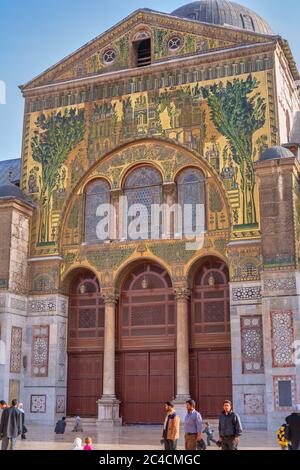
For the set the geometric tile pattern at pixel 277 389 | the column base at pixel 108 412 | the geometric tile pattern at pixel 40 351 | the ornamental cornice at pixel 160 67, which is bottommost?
the column base at pixel 108 412

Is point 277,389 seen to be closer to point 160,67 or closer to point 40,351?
point 40,351

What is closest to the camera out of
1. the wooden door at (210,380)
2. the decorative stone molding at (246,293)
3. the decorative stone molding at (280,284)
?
the decorative stone molding at (280,284)

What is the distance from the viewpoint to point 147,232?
23.0 m

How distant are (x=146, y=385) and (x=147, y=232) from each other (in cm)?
528

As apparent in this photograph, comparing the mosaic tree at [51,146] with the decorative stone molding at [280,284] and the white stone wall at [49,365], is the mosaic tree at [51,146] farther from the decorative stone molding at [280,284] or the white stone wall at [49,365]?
the decorative stone molding at [280,284]

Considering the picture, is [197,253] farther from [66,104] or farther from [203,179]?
[66,104]

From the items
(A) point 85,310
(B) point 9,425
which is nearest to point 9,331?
(A) point 85,310

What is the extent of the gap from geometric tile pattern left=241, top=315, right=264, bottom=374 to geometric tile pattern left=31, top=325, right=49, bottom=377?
711 centimetres

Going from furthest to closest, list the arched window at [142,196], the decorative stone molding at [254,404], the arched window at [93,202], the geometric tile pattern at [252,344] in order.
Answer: the arched window at [93,202] → the arched window at [142,196] → the geometric tile pattern at [252,344] → the decorative stone molding at [254,404]

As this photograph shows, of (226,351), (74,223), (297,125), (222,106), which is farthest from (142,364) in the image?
(297,125)

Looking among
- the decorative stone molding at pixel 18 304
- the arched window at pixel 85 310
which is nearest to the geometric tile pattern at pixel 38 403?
the arched window at pixel 85 310

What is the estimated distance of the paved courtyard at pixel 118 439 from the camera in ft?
49.2

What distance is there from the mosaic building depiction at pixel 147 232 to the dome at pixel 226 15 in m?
6.86

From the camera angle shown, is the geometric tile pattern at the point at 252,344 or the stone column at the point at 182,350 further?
the stone column at the point at 182,350
